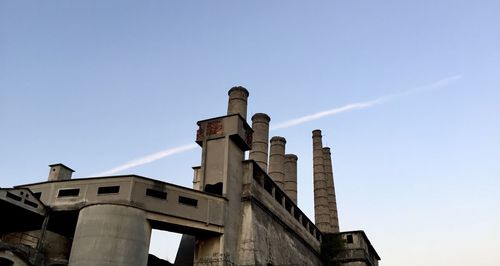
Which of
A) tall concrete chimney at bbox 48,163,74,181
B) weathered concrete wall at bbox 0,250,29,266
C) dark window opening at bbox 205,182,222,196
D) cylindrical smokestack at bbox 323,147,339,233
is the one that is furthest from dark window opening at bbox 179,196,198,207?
cylindrical smokestack at bbox 323,147,339,233

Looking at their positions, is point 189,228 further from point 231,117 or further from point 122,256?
point 231,117

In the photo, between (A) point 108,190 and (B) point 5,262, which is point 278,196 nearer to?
(A) point 108,190

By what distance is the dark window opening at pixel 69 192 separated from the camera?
1678 centimetres

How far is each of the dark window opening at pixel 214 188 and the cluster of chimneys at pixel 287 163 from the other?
7139 mm

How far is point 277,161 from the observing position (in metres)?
32.2

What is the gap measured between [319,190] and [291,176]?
186 inches

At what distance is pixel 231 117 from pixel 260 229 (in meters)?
5.03

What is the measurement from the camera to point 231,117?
1978cm

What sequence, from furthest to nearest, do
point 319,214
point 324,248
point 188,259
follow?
point 319,214 → point 324,248 → point 188,259

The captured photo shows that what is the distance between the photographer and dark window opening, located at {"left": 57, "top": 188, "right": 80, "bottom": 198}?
55.1 ft

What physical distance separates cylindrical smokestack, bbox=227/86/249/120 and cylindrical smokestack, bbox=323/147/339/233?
16.1m

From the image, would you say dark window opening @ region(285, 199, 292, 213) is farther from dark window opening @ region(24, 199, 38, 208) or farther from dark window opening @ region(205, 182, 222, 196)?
dark window opening @ region(24, 199, 38, 208)

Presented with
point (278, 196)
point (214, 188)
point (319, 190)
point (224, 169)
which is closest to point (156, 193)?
point (214, 188)

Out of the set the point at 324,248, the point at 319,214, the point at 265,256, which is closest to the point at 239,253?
the point at 265,256
